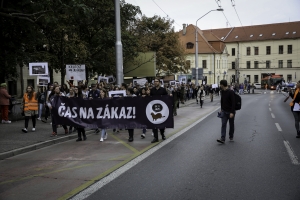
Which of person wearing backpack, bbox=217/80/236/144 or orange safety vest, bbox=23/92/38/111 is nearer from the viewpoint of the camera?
person wearing backpack, bbox=217/80/236/144

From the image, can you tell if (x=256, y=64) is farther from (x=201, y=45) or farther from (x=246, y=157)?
(x=246, y=157)

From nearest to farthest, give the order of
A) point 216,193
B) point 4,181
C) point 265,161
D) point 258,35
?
point 216,193
point 4,181
point 265,161
point 258,35

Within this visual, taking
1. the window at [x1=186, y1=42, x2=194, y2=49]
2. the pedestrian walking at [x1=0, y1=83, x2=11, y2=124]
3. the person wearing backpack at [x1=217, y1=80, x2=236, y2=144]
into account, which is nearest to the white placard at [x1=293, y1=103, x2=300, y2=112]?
the person wearing backpack at [x1=217, y1=80, x2=236, y2=144]

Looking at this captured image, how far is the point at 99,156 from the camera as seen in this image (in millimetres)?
9164

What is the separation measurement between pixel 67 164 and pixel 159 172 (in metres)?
2.30

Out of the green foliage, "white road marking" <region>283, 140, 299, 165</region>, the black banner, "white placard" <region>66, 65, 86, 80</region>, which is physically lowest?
"white road marking" <region>283, 140, 299, 165</region>

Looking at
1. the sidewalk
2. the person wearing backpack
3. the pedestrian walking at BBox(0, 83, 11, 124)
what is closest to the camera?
the sidewalk

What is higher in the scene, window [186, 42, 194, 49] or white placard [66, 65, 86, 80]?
→ window [186, 42, 194, 49]

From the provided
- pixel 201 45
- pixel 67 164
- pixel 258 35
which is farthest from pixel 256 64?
pixel 67 164

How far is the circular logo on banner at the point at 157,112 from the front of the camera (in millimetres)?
11609

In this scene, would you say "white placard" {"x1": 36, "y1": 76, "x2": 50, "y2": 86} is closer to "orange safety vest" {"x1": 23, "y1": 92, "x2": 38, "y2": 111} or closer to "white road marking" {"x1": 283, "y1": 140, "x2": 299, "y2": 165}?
"orange safety vest" {"x1": 23, "y1": 92, "x2": 38, "y2": 111}

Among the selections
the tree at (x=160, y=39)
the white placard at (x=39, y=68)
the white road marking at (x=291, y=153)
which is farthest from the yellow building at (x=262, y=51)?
the white road marking at (x=291, y=153)

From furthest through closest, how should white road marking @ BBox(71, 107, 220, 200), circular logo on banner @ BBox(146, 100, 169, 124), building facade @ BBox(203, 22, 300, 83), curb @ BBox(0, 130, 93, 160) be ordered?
building facade @ BBox(203, 22, 300, 83), circular logo on banner @ BBox(146, 100, 169, 124), curb @ BBox(0, 130, 93, 160), white road marking @ BBox(71, 107, 220, 200)

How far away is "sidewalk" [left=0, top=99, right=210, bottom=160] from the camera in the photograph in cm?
997
